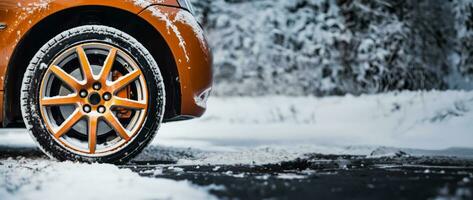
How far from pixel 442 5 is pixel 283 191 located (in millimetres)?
11056

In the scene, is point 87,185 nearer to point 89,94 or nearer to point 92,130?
point 92,130

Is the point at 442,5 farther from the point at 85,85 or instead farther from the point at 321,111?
the point at 85,85

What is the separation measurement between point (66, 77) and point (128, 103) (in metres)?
0.40

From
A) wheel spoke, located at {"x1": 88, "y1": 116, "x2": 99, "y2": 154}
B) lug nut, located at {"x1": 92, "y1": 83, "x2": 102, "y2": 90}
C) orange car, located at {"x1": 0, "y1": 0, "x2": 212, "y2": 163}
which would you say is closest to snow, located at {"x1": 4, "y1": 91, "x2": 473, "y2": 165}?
orange car, located at {"x1": 0, "y1": 0, "x2": 212, "y2": 163}

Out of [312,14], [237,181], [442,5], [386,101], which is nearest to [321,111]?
[386,101]

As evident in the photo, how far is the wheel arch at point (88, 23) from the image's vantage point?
11.6 ft

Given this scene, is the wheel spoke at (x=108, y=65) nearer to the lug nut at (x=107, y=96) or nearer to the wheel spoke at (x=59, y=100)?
the lug nut at (x=107, y=96)

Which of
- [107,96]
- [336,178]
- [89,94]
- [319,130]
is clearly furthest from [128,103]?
[319,130]

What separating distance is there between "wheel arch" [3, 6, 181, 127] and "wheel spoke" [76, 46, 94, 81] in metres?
0.28

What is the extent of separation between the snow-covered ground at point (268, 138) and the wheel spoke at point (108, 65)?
0.59m

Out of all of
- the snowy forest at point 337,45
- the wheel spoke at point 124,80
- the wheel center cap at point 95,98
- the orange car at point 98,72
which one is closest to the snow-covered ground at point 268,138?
the orange car at point 98,72

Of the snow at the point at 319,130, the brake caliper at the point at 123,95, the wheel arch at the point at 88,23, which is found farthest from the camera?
the snow at the point at 319,130

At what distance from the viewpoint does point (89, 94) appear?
346 cm

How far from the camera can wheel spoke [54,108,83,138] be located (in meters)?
3.43
